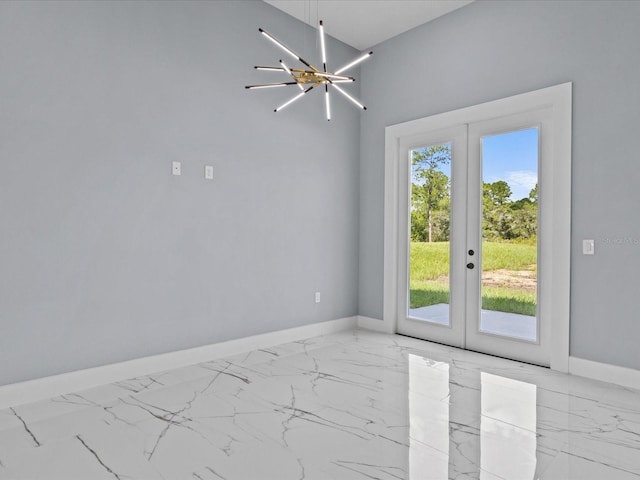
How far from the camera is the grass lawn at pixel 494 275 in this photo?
3547 mm

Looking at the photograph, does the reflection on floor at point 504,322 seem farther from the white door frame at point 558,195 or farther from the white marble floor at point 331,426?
the white marble floor at point 331,426

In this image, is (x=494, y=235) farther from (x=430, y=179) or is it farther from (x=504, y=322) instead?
(x=430, y=179)

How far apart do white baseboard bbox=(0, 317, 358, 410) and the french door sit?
134 cm

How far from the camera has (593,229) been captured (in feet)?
10.3

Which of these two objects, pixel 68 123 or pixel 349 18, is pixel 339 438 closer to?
pixel 68 123

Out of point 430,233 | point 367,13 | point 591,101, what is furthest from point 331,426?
point 367,13

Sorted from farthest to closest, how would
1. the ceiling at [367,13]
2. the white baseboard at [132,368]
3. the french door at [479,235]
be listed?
the ceiling at [367,13], the french door at [479,235], the white baseboard at [132,368]

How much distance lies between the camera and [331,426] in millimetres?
2322

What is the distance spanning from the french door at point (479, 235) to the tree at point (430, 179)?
1 centimetres

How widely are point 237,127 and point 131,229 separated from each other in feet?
4.31

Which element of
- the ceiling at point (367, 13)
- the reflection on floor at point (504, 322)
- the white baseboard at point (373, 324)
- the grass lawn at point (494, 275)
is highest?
the ceiling at point (367, 13)

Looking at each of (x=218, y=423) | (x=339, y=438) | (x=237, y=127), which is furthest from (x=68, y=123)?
(x=339, y=438)

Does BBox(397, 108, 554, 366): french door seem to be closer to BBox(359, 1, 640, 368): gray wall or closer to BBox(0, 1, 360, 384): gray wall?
BBox(359, 1, 640, 368): gray wall

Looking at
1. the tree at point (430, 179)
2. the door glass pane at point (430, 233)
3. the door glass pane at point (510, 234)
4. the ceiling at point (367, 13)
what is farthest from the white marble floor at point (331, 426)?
the ceiling at point (367, 13)
